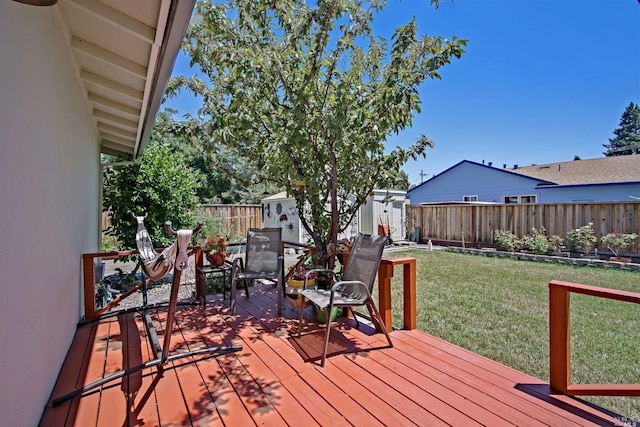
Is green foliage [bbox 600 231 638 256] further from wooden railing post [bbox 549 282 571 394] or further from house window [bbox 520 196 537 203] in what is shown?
wooden railing post [bbox 549 282 571 394]

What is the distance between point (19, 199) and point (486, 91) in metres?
14.6

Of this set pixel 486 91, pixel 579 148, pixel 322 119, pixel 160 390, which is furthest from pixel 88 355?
pixel 579 148

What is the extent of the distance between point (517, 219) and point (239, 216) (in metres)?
10.8

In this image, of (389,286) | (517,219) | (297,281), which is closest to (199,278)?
(297,281)

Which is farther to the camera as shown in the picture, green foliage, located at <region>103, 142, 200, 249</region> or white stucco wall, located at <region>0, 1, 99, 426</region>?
green foliage, located at <region>103, 142, 200, 249</region>

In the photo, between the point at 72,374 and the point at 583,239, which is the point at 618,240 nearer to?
the point at 583,239

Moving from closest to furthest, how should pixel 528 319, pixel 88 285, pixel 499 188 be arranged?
pixel 88 285 → pixel 528 319 → pixel 499 188

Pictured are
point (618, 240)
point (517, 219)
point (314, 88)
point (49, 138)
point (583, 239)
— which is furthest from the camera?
point (517, 219)

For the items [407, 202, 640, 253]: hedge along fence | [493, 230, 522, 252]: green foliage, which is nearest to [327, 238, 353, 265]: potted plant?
[493, 230, 522, 252]: green foliage

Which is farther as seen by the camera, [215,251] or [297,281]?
[215,251]

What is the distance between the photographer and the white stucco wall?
1.46 metres

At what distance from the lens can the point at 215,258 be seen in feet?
15.3

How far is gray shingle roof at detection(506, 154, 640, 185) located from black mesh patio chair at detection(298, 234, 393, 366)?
44.4ft

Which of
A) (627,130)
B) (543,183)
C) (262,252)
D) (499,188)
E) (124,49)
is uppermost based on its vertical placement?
(627,130)
